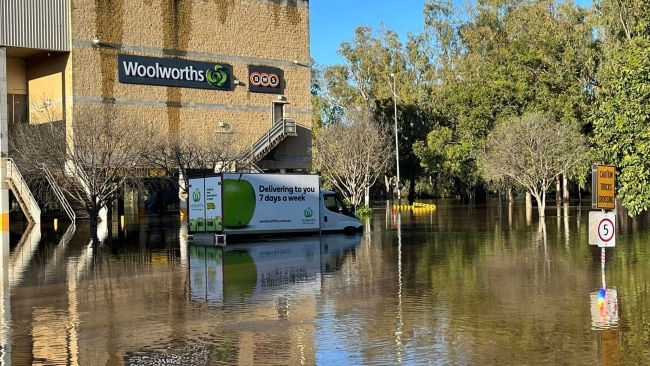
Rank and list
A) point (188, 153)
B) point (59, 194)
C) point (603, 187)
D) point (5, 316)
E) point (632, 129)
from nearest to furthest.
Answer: point (603, 187), point (5, 316), point (632, 129), point (59, 194), point (188, 153)

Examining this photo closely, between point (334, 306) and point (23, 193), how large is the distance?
3697 centimetres

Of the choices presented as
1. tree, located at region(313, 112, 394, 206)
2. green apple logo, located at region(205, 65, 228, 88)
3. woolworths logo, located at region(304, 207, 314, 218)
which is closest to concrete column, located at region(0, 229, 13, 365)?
woolworths logo, located at region(304, 207, 314, 218)

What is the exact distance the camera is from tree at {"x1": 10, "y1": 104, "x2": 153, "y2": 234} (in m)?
40.3

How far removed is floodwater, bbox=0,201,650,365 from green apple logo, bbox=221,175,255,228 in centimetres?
483

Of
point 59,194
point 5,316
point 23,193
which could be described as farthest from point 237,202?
point 23,193

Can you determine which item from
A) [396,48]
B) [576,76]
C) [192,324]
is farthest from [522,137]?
[192,324]

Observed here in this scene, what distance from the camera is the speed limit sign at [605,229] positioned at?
1247 centimetres

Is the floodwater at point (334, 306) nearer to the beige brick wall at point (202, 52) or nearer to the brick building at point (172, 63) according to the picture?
the brick building at point (172, 63)

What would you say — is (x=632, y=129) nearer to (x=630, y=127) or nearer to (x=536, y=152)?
(x=630, y=127)

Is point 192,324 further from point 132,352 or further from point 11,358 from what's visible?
point 11,358

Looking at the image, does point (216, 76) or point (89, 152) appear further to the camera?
point (216, 76)

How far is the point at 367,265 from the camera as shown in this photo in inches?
786

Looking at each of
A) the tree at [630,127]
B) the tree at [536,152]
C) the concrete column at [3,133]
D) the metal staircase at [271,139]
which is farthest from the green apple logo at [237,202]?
the tree at [536,152]

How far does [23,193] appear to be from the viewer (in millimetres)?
45906
